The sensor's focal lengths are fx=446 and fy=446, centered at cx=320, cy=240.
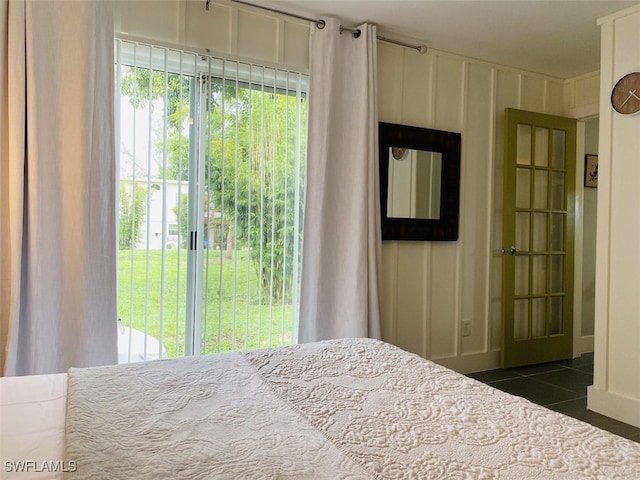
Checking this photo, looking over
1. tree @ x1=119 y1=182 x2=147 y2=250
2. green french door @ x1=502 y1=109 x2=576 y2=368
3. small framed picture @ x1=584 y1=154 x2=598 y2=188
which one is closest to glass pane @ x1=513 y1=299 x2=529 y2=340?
green french door @ x1=502 y1=109 x2=576 y2=368

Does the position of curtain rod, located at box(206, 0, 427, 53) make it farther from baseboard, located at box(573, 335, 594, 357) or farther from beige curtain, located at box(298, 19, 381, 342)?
baseboard, located at box(573, 335, 594, 357)

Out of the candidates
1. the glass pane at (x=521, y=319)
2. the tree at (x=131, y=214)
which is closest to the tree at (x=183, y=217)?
→ the tree at (x=131, y=214)

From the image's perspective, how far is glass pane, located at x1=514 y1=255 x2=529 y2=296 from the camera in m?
3.75

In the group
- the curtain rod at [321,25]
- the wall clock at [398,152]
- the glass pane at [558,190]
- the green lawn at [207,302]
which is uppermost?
the curtain rod at [321,25]

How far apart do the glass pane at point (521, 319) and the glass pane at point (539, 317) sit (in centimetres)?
6

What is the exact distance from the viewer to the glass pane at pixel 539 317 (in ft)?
12.5

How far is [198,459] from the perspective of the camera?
0.85 metres

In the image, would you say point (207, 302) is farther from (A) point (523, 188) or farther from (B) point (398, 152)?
(A) point (523, 188)

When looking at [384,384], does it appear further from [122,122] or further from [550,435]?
[122,122]

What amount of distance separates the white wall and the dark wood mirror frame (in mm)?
955

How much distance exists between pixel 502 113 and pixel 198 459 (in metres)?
3.61

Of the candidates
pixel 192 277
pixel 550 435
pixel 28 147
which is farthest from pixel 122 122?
pixel 550 435

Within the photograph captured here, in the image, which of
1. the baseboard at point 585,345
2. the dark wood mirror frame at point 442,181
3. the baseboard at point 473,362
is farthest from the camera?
the baseboard at point 585,345

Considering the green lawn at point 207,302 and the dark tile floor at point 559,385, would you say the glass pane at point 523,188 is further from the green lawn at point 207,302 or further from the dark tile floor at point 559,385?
the green lawn at point 207,302
